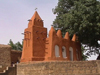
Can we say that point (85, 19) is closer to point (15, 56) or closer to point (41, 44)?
point (41, 44)

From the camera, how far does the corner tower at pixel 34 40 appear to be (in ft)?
57.4

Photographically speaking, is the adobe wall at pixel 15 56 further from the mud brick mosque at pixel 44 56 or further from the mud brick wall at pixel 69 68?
the mud brick wall at pixel 69 68

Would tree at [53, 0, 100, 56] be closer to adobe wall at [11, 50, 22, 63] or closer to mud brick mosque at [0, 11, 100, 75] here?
mud brick mosque at [0, 11, 100, 75]

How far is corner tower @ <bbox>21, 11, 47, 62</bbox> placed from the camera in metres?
17.5

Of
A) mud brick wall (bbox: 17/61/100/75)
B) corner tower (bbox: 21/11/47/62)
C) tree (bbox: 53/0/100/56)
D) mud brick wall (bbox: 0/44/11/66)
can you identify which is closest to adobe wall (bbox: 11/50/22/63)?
mud brick wall (bbox: 0/44/11/66)

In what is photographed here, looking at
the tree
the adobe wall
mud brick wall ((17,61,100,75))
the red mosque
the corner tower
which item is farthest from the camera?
the adobe wall

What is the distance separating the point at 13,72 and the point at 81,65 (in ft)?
26.7

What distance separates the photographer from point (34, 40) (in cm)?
1789

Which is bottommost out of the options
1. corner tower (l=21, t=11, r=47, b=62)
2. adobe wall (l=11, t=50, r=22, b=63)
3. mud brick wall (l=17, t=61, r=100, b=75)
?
mud brick wall (l=17, t=61, r=100, b=75)

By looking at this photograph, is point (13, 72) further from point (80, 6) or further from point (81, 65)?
point (80, 6)

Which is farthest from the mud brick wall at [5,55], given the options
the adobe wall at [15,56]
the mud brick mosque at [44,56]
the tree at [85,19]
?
the tree at [85,19]

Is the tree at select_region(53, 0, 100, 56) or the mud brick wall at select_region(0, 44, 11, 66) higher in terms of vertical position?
the tree at select_region(53, 0, 100, 56)

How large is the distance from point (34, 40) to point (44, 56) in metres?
2.26

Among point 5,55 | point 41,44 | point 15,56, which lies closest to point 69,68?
point 41,44
